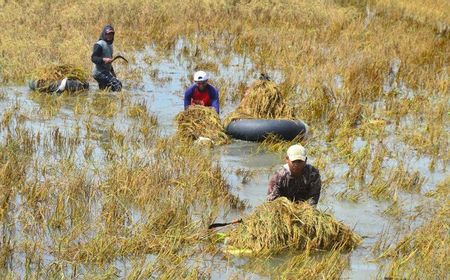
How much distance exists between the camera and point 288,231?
6.91 meters

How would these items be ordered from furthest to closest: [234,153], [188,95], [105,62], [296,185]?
[105,62] < [188,95] < [234,153] < [296,185]

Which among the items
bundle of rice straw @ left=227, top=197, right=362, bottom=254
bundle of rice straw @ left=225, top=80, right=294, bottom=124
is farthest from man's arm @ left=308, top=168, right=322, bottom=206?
bundle of rice straw @ left=225, top=80, right=294, bottom=124

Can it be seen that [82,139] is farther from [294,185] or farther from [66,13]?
[66,13]

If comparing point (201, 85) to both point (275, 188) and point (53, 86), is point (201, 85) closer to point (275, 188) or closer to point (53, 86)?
point (53, 86)

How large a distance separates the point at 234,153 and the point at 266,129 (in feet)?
2.27

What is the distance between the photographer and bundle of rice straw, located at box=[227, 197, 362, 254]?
6824 millimetres

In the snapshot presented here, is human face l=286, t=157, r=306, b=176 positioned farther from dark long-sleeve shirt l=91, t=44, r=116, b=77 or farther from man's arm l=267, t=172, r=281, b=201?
dark long-sleeve shirt l=91, t=44, r=116, b=77

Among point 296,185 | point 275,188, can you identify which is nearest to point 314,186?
point 296,185

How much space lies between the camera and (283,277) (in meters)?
5.92

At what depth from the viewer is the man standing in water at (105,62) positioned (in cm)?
1352

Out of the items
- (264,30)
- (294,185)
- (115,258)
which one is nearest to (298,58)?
(264,30)

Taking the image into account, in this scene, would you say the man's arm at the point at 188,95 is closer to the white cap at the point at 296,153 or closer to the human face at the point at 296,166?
the human face at the point at 296,166

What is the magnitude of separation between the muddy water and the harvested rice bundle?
24cm

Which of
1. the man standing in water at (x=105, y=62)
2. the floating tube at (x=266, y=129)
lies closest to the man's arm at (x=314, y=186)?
the floating tube at (x=266, y=129)
